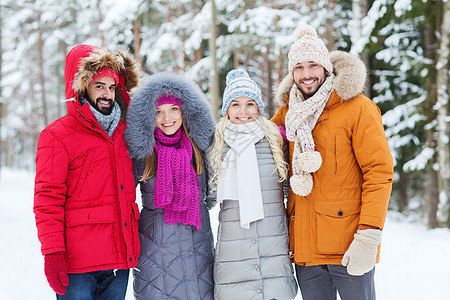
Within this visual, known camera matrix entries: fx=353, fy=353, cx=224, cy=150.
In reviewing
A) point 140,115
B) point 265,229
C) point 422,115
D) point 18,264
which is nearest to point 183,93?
point 140,115

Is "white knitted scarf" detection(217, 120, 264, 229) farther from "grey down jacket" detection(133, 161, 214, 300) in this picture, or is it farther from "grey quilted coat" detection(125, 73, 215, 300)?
"grey down jacket" detection(133, 161, 214, 300)

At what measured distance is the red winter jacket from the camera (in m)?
2.34

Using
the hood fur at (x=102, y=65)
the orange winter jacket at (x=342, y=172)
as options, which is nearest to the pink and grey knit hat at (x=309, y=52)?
the orange winter jacket at (x=342, y=172)

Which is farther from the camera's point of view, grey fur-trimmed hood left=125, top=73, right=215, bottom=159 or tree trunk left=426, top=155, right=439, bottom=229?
tree trunk left=426, top=155, right=439, bottom=229

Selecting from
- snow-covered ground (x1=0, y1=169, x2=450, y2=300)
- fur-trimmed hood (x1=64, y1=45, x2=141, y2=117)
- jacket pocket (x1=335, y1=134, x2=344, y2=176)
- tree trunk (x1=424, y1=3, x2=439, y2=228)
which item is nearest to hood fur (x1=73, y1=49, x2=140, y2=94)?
fur-trimmed hood (x1=64, y1=45, x2=141, y2=117)

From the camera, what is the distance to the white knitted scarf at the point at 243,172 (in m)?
2.66

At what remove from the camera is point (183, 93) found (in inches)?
114

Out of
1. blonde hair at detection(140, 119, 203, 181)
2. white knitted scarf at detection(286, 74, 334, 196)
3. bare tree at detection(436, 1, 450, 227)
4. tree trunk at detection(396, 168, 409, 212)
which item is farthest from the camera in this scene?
tree trunk at detection(396, 168, 409, 212)

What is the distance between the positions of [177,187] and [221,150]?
18.4 inches

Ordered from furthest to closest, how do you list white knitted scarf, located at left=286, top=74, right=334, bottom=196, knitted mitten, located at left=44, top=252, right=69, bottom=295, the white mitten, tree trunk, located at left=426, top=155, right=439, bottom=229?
tree trunk, located at left=426, top=155, right=439, bottom=229 → white knitted scarf, located at left=286, top=74, right=334, bottom=196 → the white mitten → knitted mitten, located at left=44, top=252, right=69, bottom=295

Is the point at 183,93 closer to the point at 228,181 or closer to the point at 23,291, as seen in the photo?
the point at 228,181

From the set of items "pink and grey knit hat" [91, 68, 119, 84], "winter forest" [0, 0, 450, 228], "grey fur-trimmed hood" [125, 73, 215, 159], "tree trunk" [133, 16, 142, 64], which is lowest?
"grey fur-trimmed hood" [125, 73, 215, 159]

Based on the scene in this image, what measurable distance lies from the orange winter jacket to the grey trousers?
0.12 meters

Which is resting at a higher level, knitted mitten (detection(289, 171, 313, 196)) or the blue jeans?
knitted mitten (detection(289, 171, 313, 196))
